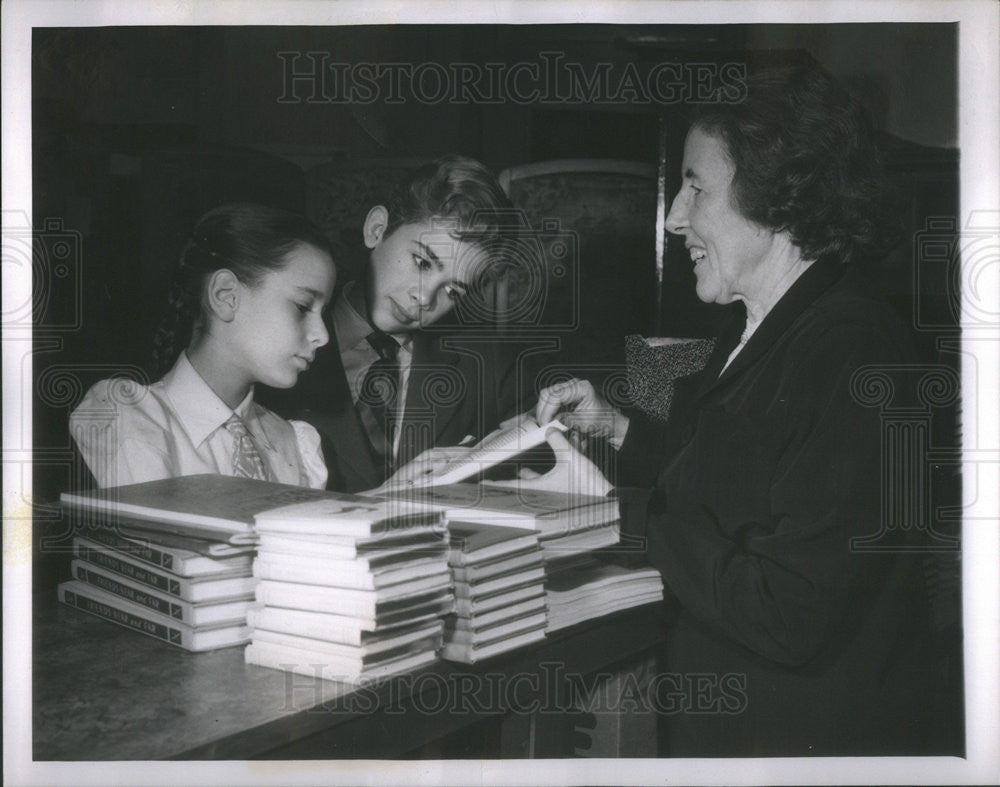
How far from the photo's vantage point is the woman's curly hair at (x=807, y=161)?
82.7 inches

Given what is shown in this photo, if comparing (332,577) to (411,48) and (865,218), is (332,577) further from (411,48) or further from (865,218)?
(865,218)

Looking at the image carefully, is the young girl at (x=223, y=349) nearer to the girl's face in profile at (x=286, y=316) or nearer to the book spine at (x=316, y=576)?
the girl's face in profile at (x=286, y=316)

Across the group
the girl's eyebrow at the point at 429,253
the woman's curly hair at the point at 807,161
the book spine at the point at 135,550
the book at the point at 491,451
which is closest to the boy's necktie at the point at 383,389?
the book at the point at 491,451

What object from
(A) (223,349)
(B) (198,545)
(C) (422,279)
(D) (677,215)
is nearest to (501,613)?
(B) (198,545)

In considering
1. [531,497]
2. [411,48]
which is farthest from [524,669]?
[411,48]

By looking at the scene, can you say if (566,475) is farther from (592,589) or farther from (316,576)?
(316,576)

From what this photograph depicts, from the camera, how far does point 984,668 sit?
2205mm

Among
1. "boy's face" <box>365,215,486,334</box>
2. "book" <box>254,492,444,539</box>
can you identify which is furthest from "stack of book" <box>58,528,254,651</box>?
"boy's face" <box>365,215,486,334</box>

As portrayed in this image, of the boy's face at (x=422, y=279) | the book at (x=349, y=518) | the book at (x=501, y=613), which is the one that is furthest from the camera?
the boy's face at (x=422, y=279)

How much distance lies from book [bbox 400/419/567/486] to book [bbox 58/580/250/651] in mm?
513

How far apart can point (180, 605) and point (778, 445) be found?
1.45 metres

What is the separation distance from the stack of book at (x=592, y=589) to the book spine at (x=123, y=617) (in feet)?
2.86

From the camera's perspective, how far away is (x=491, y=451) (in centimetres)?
213

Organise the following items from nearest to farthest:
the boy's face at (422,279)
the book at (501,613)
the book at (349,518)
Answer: the book at (349,518) < the book at (501,613) < the boy's face at (422,279)
